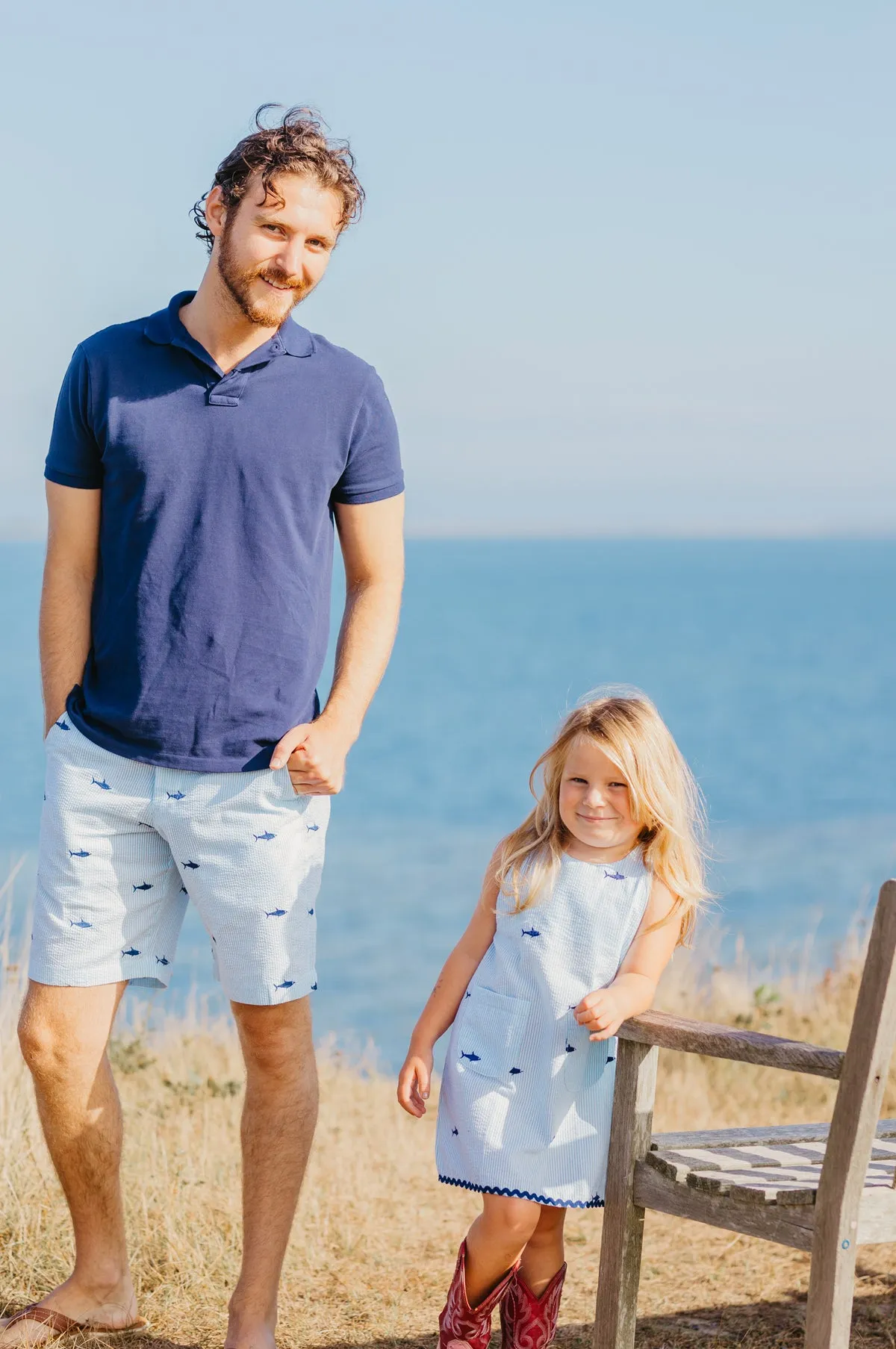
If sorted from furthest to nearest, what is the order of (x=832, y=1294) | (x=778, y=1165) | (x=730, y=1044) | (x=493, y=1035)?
(x=493, y=1035), (x=778, y=1165), (x=730, y=1044), (x=832, y=1294)

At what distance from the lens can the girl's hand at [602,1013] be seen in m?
2.43

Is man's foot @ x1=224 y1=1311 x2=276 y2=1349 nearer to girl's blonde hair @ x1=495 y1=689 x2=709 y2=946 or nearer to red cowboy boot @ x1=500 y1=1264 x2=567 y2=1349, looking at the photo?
red cowboy boot @ x1=500 y1=1264 x2=567 y2=1349

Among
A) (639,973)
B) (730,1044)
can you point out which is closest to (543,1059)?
(639,973)

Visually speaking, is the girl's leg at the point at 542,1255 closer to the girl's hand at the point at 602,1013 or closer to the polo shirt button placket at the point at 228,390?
the girl's hand at the point at 602,1013

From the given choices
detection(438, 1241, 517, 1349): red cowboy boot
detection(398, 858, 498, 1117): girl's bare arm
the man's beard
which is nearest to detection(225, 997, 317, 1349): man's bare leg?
detection(398, 858, 498, 1117): girl's bare arm

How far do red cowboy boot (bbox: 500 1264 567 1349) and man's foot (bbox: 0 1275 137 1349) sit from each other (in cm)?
78

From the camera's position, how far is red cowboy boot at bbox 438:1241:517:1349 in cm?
254

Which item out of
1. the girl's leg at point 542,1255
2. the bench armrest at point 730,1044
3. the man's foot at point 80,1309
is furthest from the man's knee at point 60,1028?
the bench armrest at point 730,1044

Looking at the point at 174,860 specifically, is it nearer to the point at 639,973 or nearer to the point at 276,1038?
the point at 276,1038

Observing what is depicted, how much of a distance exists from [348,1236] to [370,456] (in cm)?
193

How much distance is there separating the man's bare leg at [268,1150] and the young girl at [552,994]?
0.25 metres

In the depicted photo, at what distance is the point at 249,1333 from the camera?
2680 millimetres

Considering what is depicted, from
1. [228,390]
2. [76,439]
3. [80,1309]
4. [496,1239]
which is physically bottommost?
[80,1309]

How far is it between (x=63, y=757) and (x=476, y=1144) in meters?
0.98
